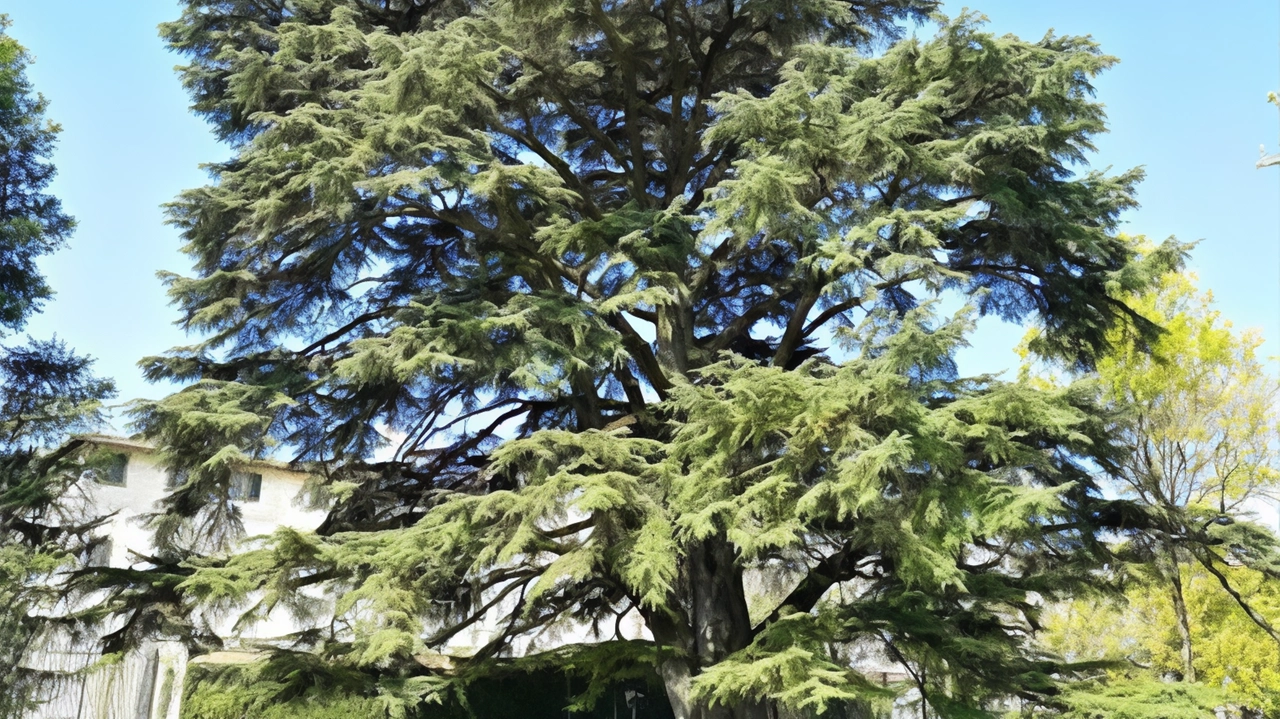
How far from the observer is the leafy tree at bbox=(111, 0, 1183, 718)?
9.81 m

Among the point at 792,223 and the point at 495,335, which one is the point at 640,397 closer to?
the point at 495,335

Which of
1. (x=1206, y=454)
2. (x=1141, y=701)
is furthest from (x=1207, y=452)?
(x=1141, y=701)

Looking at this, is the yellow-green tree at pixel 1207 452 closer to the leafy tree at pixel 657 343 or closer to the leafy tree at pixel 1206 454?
the leafy tree at pixel 1206 454

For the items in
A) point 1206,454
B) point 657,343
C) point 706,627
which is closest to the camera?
point 706,627

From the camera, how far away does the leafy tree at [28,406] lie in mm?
11969

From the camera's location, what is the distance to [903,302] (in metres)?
15.0

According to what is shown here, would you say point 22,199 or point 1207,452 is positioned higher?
point 22,199

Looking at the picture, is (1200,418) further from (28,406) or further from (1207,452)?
(28,406)

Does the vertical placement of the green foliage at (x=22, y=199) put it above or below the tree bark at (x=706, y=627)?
above

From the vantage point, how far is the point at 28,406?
1430 cm

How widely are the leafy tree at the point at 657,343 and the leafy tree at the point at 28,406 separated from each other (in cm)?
127

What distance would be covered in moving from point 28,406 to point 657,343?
28.0 feet

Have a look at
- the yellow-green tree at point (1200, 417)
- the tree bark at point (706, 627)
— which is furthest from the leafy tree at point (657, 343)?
the yellow-green tree at point (1200, 417)

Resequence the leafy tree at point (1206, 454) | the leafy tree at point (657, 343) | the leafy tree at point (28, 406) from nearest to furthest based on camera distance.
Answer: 1. the leafy tree at point (657, 343)
2. the leafy tree at point (28, 406)
3. the leafy tree at point (1206, 454)
